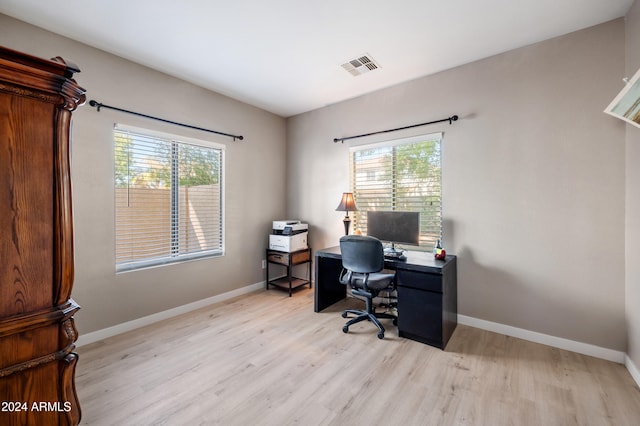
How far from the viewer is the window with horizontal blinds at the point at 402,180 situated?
301 centimetres

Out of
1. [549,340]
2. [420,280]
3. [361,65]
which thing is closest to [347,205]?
[420,280]

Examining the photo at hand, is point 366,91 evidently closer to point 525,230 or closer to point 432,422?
point 525,230

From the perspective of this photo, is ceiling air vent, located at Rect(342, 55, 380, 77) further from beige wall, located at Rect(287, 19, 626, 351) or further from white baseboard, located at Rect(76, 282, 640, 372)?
white baseboard, located at Rect(76, 282, 640, 372)

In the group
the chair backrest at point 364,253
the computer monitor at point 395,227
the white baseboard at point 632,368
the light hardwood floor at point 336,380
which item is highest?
the computer monitor at point 395,227

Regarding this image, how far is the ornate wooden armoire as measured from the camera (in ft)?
2.52

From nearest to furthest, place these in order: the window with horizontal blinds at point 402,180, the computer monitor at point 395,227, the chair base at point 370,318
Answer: the chair base at point 370,318
the computer monitor at point 395,227
the window with horizontal blinds at point 402,180

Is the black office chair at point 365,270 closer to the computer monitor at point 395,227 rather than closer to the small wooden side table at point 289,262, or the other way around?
the computer monitor at point 395,227

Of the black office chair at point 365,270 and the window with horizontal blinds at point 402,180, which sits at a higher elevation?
the window with horizontal blinds at point 402,180

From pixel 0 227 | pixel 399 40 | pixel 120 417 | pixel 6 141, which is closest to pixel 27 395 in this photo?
pixel 0 227

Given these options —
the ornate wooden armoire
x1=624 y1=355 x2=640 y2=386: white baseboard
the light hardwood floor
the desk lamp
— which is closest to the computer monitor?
the desk lamp

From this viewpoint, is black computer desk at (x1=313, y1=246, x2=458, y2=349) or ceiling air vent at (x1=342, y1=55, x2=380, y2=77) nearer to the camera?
black computer desk at (x1=313, y1=246, x2=458, y2=349)

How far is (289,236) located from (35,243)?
2947mm

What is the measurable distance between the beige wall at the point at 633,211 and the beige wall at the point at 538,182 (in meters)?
0.07

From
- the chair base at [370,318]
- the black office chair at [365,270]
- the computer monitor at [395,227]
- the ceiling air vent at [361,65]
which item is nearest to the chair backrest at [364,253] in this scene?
the black office chair at [365,270]
